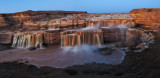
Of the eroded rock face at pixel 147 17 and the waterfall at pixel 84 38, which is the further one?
the eroded rock face at pixel 147 17

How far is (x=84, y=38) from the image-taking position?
14.4 meters

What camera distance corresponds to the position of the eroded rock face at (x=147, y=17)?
14733mm

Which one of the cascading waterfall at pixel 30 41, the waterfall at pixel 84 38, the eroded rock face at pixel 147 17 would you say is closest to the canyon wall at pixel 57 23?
the eroded rock face at pixel 147 17

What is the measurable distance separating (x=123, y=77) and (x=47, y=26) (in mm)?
13345

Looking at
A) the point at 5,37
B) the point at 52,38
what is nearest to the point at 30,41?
the point at 52,38

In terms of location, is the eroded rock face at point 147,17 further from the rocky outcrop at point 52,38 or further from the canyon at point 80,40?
the rocky outcrop at point 52,38

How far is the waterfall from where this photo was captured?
561 inches

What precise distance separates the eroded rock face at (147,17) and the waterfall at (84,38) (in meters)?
4.74

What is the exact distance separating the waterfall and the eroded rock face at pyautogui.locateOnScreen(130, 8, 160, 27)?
4.74 meters

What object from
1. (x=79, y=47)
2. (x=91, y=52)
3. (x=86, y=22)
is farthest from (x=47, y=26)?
(x=91, y=52)

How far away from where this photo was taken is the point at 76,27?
1777 centimetres

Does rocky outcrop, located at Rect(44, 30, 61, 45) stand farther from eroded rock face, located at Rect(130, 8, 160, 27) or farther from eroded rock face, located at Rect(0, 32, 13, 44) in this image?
eroded rock face, located at Rect(130, 8, 160, 27)

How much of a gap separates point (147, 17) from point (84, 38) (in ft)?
22.2

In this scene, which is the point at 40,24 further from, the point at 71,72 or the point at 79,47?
the point at 71,72
